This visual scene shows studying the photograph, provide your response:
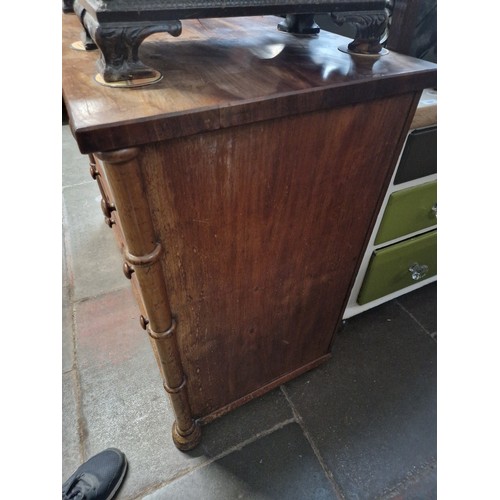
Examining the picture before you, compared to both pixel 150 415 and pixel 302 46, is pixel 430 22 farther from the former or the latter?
pixel 150 415

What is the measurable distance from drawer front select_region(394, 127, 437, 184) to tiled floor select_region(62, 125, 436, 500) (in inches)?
27.6

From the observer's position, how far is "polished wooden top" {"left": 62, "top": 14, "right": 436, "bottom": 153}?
16.6 inches

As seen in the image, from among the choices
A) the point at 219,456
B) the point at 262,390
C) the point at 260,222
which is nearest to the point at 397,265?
the point at 262,390

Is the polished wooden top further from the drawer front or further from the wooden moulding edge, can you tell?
the wooden moulding edge

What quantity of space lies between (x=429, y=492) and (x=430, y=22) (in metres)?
1.30

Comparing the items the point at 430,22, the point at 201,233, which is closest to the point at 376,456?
the point at 201,233

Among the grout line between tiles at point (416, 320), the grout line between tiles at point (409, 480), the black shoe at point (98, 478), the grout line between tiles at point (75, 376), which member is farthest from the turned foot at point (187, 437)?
the grout line between tiles at point (416, 320)

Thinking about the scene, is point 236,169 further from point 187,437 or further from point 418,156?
point 187,437

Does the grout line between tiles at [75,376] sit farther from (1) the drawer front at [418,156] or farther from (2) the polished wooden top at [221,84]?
(1) the drawer front at [418,156]

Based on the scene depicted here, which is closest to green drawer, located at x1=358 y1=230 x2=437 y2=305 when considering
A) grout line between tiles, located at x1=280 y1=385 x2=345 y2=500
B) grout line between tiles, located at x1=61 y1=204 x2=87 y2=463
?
grout line between tiles, located at x1=280 y1=385 x2=345 y2=500

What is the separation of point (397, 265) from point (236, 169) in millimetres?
835

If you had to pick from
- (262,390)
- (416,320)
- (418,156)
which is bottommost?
(416,320)

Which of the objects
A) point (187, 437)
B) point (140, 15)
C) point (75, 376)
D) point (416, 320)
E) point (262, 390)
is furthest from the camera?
point (416, 320)

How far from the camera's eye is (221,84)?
1.66 ft
